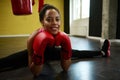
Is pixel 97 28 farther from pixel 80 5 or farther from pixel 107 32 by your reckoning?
pixel 80 5

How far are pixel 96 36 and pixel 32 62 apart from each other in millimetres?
4828

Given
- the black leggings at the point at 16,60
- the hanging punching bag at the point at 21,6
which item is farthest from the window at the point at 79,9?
the hanging punching bag at the point at 21,6

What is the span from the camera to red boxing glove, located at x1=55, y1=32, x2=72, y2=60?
148 cm

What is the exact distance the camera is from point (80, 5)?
26.4ft

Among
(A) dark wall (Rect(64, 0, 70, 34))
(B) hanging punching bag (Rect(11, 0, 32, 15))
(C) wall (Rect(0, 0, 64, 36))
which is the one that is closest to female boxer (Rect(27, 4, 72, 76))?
(B) hanging punching bag (Rect(11, 0, 32, 15))

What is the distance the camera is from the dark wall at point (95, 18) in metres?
5.70

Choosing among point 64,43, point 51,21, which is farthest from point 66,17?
point 51,21

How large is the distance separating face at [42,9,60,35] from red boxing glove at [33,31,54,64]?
42 mm

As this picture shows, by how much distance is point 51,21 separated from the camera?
1.43m

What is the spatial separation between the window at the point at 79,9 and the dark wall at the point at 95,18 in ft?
3.01

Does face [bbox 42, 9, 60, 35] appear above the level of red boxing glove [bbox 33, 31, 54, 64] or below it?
above

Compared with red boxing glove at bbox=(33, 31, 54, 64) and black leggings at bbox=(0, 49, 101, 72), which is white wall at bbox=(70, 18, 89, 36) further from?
red boxing glove at bbox=(33, 31, 54, 64)

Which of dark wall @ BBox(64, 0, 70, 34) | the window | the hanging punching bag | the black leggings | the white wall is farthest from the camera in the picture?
dark wall @ BBox(64, 0, 70, 34)

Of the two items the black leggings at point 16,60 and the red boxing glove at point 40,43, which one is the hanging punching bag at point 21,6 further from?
the black leggings at point 16,60
